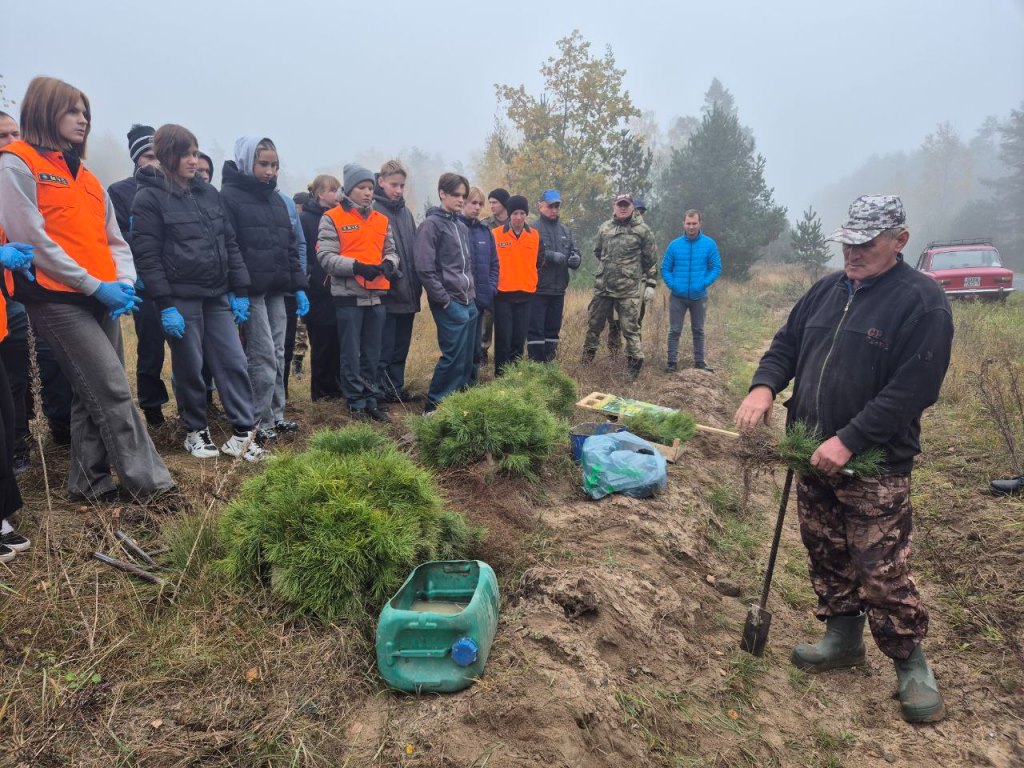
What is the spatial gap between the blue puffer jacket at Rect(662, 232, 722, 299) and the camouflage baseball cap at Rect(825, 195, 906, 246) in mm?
5790

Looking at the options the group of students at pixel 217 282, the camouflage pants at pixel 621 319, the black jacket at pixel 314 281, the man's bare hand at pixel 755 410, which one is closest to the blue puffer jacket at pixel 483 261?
the group of students at pixel 217 282

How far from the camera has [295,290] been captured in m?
4.91

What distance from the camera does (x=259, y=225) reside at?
4574 mm

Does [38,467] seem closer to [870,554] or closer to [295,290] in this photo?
[295,290]

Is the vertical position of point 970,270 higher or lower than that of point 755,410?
higher

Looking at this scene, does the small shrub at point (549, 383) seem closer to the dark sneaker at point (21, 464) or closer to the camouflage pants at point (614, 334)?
the camouflage pants at point (614, 334)

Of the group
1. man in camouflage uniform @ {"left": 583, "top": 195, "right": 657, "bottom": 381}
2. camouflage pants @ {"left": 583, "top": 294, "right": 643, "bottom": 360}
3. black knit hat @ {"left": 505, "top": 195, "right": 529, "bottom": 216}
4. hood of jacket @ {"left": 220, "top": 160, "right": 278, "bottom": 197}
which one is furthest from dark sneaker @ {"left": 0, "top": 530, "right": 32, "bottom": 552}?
Answer: camouflage pants @ {"left": 583, "top": 294, "right": 643, "bottom": 360}

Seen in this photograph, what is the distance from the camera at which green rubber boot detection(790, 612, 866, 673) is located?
2.88 metres

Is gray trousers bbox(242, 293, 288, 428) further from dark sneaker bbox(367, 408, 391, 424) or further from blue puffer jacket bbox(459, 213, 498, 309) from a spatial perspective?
blue puffer jacket bbox(459, 213, 498, 309)

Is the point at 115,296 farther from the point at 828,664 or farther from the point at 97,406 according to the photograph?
the point at 828,664

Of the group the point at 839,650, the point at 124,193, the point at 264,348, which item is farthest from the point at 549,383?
the point at 124,193

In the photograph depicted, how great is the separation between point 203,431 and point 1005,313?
533 inches

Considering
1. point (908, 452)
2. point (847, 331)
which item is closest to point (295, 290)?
point (847, 331)

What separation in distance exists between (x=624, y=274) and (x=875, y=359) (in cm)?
527
